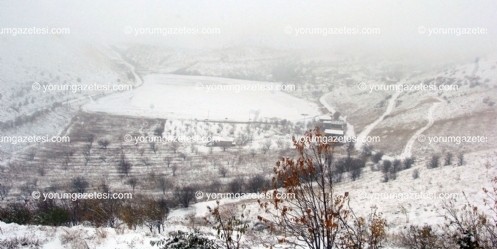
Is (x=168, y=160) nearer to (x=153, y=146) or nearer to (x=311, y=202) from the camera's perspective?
(x=153, y=146)

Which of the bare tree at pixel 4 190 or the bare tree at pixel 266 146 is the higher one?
the bare tree at pixel 266 146

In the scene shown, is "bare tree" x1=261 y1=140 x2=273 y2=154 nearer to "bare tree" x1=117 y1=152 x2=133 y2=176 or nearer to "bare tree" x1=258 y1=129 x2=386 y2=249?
Answer: "bare tree" x1=117 y1=152 x2=133 y2=176

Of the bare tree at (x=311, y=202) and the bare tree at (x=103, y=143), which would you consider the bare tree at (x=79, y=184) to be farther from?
the bare tree at (x=311, y=202)

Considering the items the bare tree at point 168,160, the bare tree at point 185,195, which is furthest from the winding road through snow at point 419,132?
the bare tree at point 168,160

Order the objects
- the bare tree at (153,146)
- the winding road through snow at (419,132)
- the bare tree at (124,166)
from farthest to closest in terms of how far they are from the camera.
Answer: the bare tree at (153,146), the winding road through snow at (419,132), the bare tree at (124,166)

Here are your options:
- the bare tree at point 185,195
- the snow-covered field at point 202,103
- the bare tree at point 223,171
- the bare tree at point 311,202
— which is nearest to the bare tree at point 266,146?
the bare tree at point 223,171

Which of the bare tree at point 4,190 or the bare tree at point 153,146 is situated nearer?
the bare tree at point 4,190

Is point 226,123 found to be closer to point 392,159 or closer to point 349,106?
point 349,106

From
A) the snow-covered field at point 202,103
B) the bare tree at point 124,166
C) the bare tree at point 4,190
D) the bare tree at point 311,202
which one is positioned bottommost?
the bare tree at point 4,190

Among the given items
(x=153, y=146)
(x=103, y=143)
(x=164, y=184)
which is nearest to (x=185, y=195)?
(x=164, y=184)

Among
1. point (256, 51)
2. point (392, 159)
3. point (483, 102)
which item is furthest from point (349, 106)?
point (256, 51)

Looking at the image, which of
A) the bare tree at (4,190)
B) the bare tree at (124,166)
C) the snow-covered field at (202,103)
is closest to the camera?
the bare tree at (4,190)
